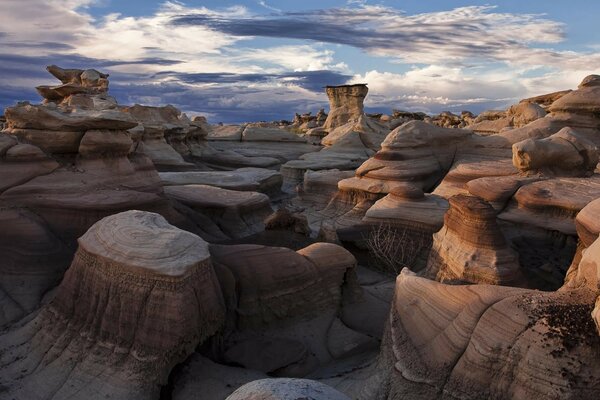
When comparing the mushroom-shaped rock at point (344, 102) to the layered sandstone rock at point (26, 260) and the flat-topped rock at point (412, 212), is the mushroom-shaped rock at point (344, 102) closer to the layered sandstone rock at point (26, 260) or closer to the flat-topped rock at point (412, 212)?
the flat-topped rock at point (412, 212)

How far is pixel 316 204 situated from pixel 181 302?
10680mm

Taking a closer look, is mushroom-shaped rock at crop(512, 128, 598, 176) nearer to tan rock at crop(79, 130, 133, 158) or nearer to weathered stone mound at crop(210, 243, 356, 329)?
weathered stone mound at crop(210, 243, 356, 329)

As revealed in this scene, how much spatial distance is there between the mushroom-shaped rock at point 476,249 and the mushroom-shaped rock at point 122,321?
13.1 ft

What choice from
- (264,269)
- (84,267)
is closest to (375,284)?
(264,269)

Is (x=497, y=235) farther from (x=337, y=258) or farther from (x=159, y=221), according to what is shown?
(x=159, y=221)

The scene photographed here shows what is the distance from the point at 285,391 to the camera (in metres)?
2.96

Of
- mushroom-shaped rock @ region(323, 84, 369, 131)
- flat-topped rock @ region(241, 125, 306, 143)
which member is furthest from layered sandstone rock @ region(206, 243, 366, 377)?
mushroom-shaped rock @ region(323, 84, 369, 131)

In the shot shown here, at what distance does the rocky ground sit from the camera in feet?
14.0

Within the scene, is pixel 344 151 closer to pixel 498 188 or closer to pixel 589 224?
pixel 498 188

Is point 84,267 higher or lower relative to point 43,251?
higher

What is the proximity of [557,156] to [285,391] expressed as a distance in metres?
9.68

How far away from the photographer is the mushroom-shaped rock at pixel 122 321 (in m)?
5.65

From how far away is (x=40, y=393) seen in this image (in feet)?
18.5

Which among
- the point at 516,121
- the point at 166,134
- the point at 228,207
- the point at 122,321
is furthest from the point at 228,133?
the point at 122,321
